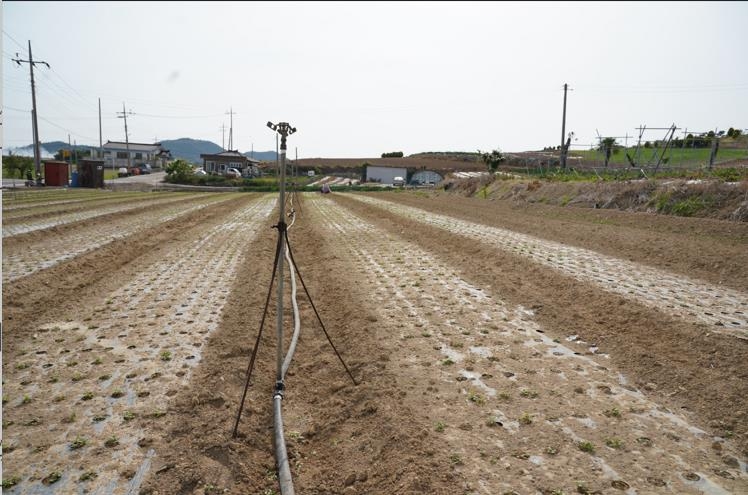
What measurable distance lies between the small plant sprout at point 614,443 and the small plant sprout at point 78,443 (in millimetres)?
4901

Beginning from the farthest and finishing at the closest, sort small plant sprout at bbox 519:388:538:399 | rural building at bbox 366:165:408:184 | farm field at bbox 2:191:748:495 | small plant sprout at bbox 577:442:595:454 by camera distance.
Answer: rural building at bbox 366:165:408:184
small plant sprout at bbox 519:388:538:399
small plant sprout at bbox 577:442:595:454
farm field at bbox 2:191:748:495

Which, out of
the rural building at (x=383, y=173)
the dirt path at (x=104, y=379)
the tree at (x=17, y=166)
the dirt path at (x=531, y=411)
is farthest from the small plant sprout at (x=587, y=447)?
the rural building at (x=383, y=173)

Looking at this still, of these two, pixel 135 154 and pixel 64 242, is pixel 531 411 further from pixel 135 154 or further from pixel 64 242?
pixel 135 154

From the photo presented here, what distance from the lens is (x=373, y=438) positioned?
4.87 m

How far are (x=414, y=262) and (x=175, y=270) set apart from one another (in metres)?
5.90

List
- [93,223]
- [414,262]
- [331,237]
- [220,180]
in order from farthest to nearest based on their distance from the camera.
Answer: [220,180]
[93,223]
[331,237]
[414,262]

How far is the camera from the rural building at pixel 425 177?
274ft

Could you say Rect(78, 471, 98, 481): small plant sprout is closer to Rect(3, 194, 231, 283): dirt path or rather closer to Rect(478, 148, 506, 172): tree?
Rect(3, 194, 231, 283): dirt path

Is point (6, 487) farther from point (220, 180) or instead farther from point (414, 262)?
point (220, 180)

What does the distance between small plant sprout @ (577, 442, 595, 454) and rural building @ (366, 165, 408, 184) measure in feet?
274

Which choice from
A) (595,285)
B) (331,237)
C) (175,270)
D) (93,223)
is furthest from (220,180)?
(595,285)

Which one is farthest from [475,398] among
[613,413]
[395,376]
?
[613,413]

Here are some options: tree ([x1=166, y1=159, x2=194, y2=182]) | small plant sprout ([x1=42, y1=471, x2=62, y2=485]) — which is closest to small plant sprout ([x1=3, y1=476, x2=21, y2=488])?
small plant sprout ([x1=42, y1=471, x2=62, y2=485])

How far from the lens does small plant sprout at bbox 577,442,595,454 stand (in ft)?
14.6
